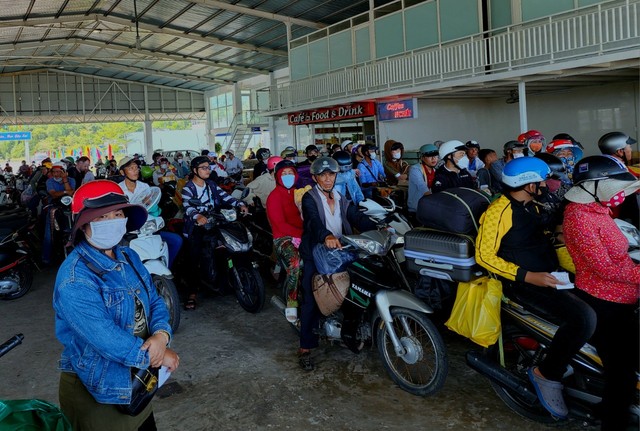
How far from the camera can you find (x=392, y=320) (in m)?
3.62

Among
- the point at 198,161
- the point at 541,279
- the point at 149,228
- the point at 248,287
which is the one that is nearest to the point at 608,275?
the point at 541,279

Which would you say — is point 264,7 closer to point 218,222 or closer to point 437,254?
point 218,222

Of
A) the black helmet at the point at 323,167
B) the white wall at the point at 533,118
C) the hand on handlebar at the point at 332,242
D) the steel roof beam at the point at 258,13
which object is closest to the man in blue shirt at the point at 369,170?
the black helmet at the point at 323,167

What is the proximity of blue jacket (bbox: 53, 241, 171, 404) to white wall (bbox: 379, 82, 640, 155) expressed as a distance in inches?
518

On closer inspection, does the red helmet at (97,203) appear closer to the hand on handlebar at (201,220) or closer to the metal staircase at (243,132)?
the hand on handlebar at (201,220)

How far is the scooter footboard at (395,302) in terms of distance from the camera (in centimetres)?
348

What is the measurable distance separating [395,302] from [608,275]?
128cm

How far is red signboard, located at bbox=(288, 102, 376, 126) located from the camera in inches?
656

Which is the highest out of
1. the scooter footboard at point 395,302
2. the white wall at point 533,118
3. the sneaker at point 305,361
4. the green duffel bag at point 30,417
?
the white wall at point 533,118

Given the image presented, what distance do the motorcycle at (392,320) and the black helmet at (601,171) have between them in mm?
1203

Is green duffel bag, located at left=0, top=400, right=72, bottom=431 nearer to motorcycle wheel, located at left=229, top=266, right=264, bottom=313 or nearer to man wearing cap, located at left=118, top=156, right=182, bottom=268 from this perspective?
motorcycle wheel, located at left=229, top=266, right=264, bottom=313

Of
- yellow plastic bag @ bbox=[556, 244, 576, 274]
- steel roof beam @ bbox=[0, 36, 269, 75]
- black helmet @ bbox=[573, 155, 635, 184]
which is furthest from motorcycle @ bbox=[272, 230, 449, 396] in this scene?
steel roof beam @ bbox=[0, 36, 269, 75]

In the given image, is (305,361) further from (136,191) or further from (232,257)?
(136,191)

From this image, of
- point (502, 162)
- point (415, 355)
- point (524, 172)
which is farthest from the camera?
point (502, 162)
